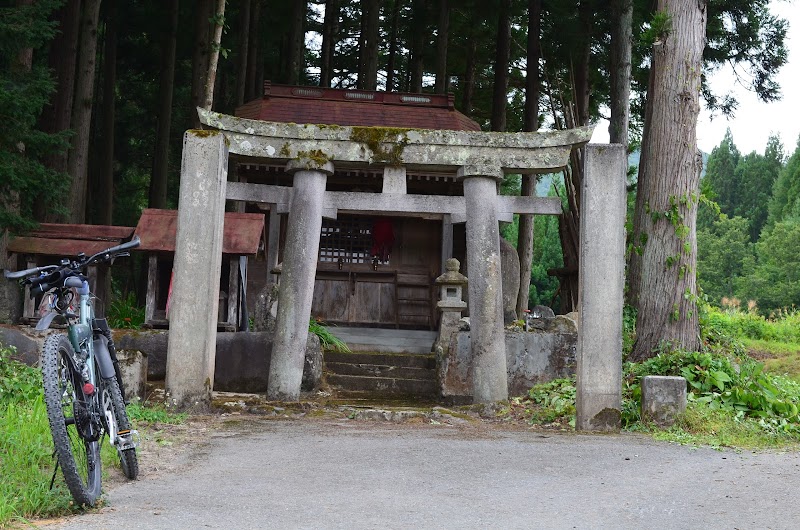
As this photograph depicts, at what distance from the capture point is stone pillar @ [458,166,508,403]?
424 inches

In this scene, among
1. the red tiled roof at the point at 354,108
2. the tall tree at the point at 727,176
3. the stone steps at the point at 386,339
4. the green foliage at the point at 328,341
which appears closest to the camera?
the green foliage at the point at 328,341

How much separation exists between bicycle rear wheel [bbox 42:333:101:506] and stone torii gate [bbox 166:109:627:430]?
180 inches

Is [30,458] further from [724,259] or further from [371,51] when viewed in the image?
[724,259]

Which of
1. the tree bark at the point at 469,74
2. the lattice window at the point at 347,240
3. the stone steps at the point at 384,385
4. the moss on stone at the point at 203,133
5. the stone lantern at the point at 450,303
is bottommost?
the stone steps at the point at 384,385

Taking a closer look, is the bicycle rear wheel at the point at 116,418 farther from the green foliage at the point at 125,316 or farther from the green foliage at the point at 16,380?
the green foliage at the point at 125,316

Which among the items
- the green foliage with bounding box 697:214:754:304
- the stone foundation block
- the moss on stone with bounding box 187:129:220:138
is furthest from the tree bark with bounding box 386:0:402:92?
the green foliage with bounding box 697:214:754:304

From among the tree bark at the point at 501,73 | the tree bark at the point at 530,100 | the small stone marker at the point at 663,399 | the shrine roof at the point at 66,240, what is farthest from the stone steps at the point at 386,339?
the tree bark at the point at 501,73

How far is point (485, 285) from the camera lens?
10852 mm

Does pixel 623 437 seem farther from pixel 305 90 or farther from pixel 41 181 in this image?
pixel 305 90

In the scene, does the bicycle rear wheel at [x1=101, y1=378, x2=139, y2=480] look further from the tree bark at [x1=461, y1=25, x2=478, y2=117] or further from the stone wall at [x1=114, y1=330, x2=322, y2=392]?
the tree bark at [x1=461, y1=25, x2=478, y2=117]

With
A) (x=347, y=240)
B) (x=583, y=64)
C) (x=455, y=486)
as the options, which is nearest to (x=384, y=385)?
(x=347, y=240)

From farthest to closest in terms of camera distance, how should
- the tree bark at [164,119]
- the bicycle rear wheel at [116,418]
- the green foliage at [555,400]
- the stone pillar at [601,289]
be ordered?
the tree bark at [164,119] < the green foliage at [555,400] < the stone pillar at [601,289] < the bicycle rear wheel at [116,418]

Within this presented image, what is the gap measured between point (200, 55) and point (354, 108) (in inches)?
128

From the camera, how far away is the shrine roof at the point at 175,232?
512 inches
